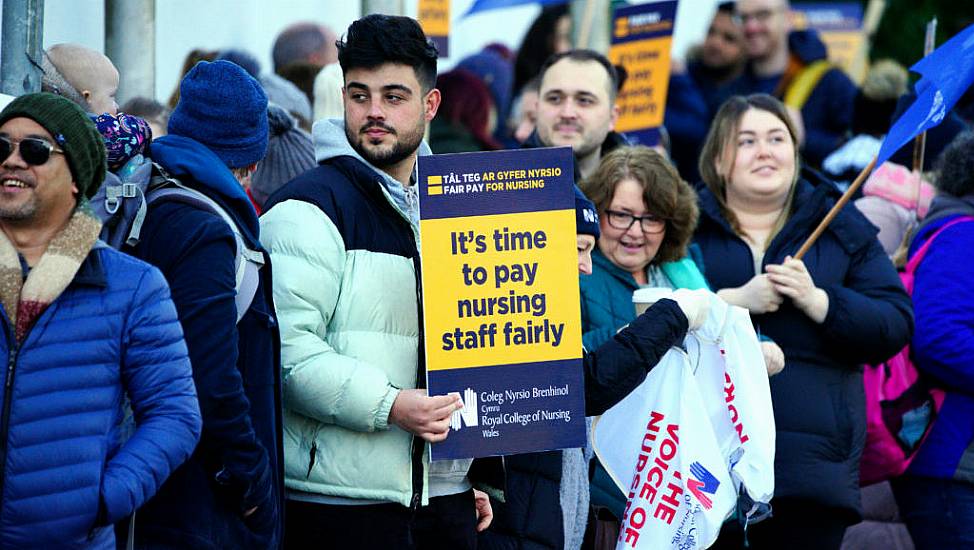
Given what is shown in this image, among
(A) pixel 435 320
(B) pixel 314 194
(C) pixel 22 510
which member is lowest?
(C) pixel 22 510

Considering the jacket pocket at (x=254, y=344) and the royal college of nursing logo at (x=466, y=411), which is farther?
the royal college of nursing logo at (x=466, y=411)

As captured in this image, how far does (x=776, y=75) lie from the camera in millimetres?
11203

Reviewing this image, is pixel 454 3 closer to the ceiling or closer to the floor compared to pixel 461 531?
closer to the ceiling

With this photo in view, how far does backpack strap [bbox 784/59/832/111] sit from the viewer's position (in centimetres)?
1050

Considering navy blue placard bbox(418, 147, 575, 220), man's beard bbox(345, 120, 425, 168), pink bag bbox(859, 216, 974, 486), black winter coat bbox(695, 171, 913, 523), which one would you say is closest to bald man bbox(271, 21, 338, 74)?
black winter coat bbox(695, 171, 913, 523)

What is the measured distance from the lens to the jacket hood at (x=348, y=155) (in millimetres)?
4324

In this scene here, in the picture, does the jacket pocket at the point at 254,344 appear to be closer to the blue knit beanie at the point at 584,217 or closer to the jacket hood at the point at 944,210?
the blue knit beanie at the point at 584,217

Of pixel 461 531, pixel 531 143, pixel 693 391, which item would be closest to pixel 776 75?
Answer: pixel 531 143

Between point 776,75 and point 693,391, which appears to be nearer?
point 693,391

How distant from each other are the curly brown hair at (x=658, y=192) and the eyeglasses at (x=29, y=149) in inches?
95.2

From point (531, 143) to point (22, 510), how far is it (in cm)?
351

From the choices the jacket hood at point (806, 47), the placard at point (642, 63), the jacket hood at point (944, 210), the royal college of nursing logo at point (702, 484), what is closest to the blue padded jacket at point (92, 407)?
the royal college of nursing logo at point (702, 484)

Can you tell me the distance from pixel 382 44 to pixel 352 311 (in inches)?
30.5

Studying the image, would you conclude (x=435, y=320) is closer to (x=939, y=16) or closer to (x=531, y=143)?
(x=531, y=143)
